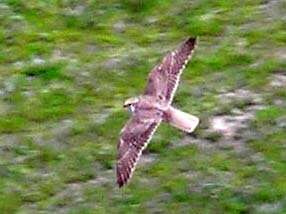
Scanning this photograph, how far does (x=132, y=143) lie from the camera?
9258mm

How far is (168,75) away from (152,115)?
0.61 metres

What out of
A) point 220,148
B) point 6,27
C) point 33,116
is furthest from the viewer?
point 6,27

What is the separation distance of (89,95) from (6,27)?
1741 millimetres

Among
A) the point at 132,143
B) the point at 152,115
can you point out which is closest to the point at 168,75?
the point at 152,115

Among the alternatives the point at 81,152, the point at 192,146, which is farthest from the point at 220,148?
the point at 81,152

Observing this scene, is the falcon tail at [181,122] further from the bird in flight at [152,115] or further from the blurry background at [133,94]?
the blurry background at [133,94]

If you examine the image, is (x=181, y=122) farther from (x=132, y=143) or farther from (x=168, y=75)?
(x=168, y=75)

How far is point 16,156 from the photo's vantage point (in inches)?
409

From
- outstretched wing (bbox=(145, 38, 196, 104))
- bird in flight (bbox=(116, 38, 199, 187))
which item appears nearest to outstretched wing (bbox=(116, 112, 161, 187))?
bird in flight (bbox=(116, 38, 199, 187))

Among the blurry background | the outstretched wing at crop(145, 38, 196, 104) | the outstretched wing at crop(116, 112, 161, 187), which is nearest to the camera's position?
the outstretched wing at crop(116, 112, 161, 187)

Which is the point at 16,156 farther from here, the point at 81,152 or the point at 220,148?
the point at 220,148

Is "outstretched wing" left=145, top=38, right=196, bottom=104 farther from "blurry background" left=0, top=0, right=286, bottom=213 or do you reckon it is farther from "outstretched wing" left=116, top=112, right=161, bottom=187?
"blurry background" left=0, top=0, right=286, bottom=213

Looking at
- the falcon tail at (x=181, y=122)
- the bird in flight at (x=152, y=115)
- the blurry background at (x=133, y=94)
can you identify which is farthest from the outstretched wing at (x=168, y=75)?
the blurry background at (x=133, y=94)

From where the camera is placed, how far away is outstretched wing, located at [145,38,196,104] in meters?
9.91
